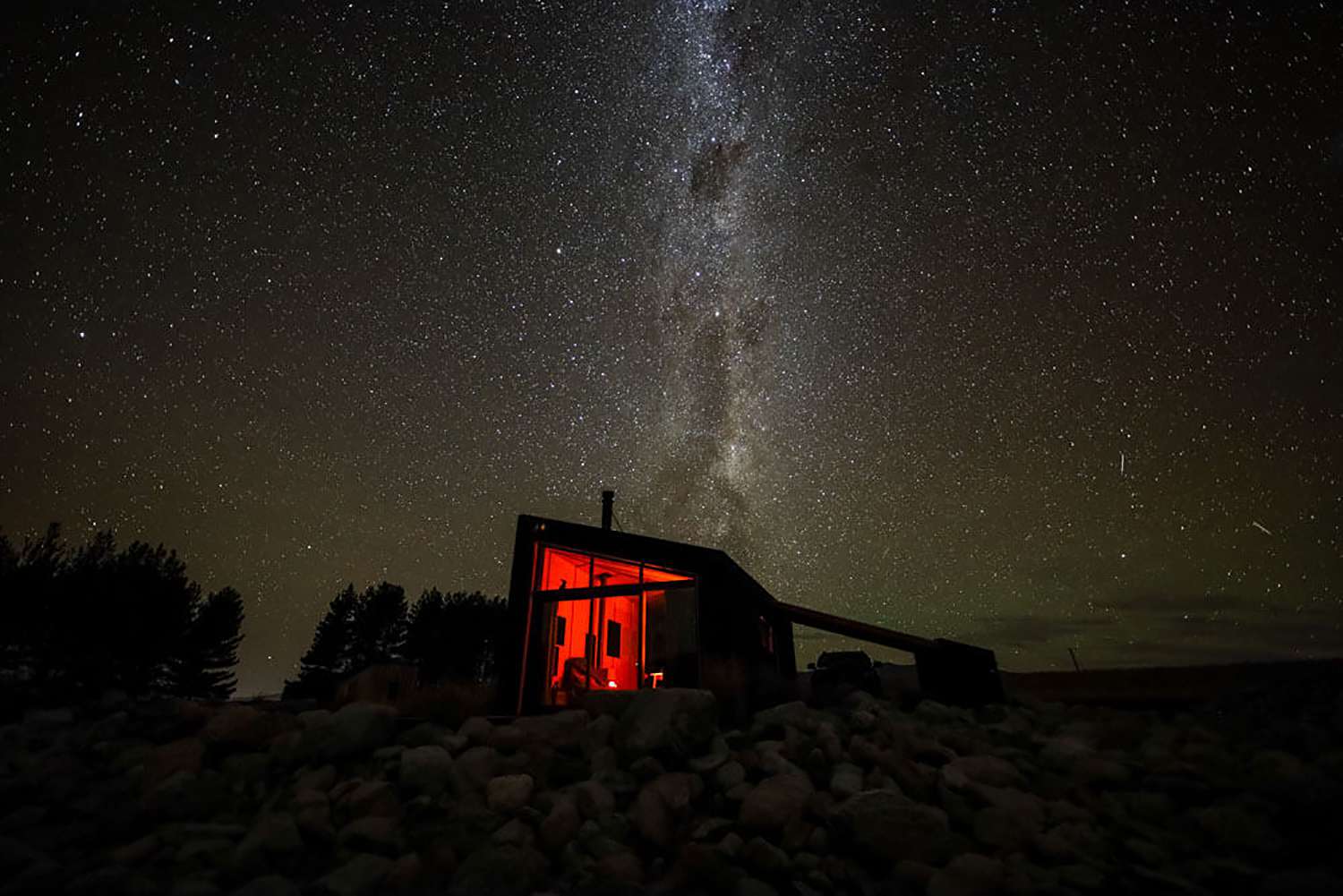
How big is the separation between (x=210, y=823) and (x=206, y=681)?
43976mm

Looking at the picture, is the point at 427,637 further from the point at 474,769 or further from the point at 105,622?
the point at 474,769

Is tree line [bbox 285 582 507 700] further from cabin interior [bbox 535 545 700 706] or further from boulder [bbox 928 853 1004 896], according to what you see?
boulder [bbox 928 853 1004 896]

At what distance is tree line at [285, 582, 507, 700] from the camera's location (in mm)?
45594

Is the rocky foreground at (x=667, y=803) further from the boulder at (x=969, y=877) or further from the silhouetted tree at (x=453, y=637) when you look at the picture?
the silhouetted tree at (x=453, y=637)

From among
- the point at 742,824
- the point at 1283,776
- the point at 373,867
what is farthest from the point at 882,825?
the point at 373,867

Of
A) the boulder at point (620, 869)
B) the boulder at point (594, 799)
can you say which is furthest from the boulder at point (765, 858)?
the boulder at point (594, 799)

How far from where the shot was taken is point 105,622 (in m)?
35.0

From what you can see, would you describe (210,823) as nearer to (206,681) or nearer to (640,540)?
(640,540)

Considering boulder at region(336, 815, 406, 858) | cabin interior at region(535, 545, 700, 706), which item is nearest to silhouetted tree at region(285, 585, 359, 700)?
cabin interior at region(535, 545, 700, 706)

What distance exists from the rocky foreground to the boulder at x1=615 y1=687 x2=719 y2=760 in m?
0.03

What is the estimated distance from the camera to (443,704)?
344 inches

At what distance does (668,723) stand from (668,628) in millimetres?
4863

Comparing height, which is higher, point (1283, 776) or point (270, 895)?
point (1283, 776)

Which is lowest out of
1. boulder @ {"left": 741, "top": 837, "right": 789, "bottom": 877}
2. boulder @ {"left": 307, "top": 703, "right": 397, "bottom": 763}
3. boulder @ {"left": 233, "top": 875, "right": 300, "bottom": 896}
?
boulder @ {"left": 233, "top": 875, "right": 300, "bottom": 896}
